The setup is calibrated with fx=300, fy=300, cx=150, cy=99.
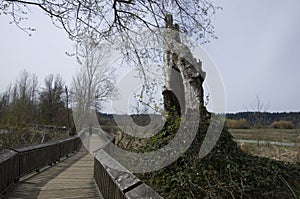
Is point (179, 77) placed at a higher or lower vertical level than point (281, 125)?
higher

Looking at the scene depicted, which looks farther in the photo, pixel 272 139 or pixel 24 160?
pixel 272 139


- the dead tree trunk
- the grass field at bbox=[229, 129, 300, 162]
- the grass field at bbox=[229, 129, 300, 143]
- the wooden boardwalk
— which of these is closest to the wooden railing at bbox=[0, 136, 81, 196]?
the wooden boardwalk

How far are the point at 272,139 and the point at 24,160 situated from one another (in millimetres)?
9397

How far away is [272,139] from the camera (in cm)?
1173

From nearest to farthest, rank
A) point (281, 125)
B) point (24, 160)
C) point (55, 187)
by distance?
point (55, 187) → point (24, 160) → point (281, 125)

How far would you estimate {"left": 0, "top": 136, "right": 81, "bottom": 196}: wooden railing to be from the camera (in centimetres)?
443

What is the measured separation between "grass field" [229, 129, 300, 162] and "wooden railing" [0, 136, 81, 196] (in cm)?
499

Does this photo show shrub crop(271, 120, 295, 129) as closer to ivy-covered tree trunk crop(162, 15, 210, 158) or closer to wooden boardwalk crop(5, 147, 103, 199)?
ivy-covered tree trunk crop(162, 15, 210, 158)

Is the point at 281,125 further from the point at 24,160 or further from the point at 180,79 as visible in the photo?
the point at 24,160

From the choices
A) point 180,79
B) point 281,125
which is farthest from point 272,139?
point 180,79

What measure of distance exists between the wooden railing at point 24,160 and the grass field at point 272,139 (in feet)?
16.4

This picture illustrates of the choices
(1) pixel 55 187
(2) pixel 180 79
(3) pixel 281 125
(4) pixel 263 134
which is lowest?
(1) pixel 55 187

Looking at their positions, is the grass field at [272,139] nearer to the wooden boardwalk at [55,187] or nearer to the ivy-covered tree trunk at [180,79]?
the ivy-covered tree trunk at [180,79]

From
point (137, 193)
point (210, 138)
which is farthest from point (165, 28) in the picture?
point (137, 193)
